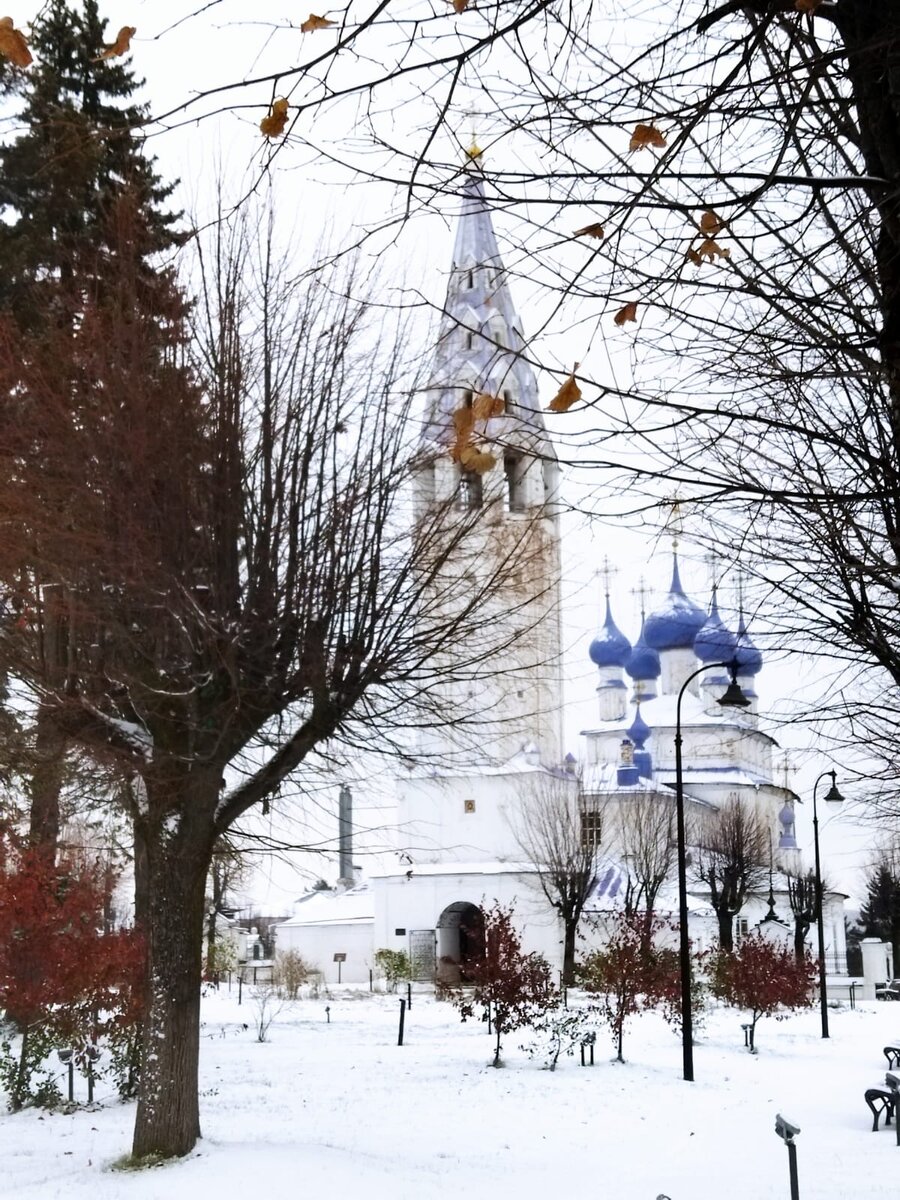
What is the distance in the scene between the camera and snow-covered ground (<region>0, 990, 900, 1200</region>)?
1166cm

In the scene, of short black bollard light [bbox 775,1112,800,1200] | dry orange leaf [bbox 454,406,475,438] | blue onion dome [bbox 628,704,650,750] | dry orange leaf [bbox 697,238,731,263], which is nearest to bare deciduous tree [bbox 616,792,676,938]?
blue onion dome [bbox 628,704,650,750]

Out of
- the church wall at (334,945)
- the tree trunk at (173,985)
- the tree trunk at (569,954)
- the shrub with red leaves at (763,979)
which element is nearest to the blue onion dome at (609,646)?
the church wall at (334,945)

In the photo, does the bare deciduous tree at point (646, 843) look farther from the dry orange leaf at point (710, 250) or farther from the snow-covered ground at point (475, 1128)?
the dry orange leaf at point (710, 250)

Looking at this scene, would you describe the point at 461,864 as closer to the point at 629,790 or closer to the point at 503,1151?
the point at 629,790

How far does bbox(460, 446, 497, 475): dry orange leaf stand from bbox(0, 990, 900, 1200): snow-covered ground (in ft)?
27.5

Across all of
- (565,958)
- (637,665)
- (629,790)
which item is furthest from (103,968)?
(637,665)

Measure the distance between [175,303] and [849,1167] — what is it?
35.7 feet

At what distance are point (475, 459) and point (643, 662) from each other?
64783 mm

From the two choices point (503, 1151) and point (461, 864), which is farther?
point (461, 864)

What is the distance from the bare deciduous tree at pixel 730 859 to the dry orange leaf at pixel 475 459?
47.3 metres

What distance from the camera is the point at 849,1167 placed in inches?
524

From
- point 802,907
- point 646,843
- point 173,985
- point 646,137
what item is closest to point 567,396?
point 646,137

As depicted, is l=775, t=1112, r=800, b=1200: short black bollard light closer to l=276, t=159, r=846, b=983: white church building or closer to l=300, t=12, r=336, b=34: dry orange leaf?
l=300, t=12, r=336, b=34: dry orange leaf

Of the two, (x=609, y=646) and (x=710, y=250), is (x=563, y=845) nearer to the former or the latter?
(x=609, y=646)
